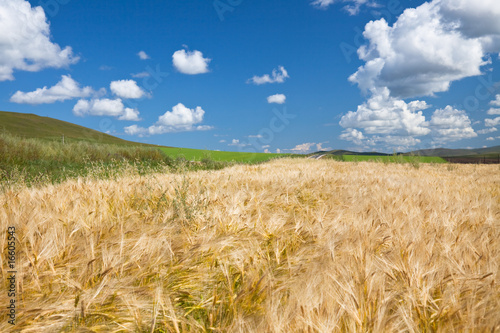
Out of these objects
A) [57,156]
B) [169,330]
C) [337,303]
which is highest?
[57,156]

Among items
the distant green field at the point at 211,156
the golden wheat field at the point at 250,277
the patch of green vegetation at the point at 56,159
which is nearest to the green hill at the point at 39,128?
the distant green field at the point at 211,156

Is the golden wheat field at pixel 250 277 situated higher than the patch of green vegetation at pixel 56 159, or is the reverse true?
the patch of green vegetation at pixel 56 159

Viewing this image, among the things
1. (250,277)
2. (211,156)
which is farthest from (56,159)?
(250,277)

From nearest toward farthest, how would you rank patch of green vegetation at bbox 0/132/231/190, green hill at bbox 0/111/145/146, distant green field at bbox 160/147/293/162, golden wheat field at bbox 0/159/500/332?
golden wheat field at bbox 0/159/500/332 < patch of green vegetation at bbox 0/132/231/190 < distant green field at bbox 160/147/293/162 < green hill at bbox 0/111/145/146

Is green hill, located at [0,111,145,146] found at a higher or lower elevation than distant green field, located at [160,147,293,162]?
higher

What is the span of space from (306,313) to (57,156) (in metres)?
17.9

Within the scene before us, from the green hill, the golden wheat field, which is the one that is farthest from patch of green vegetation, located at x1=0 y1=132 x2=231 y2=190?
the green hill

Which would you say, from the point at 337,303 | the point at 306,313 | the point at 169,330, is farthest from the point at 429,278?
the point at 169,330

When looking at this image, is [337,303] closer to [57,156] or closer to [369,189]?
[369,189]

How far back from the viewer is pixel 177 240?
6.60 ft

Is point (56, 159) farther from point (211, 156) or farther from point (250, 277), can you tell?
point (250, 277)

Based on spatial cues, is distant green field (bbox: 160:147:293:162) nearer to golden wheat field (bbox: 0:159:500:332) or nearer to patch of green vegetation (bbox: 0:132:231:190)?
patch of green vegetation (bbox: 0:132:231:190)

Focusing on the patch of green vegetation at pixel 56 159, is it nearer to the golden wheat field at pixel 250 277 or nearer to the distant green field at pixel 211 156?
the distant green field at pixel 211 156

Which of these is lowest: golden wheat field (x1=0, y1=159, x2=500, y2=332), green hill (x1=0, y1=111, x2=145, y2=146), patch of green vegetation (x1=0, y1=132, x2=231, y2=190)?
golden wheat field (x1=0, y1=159, x2=500, y2=332)
